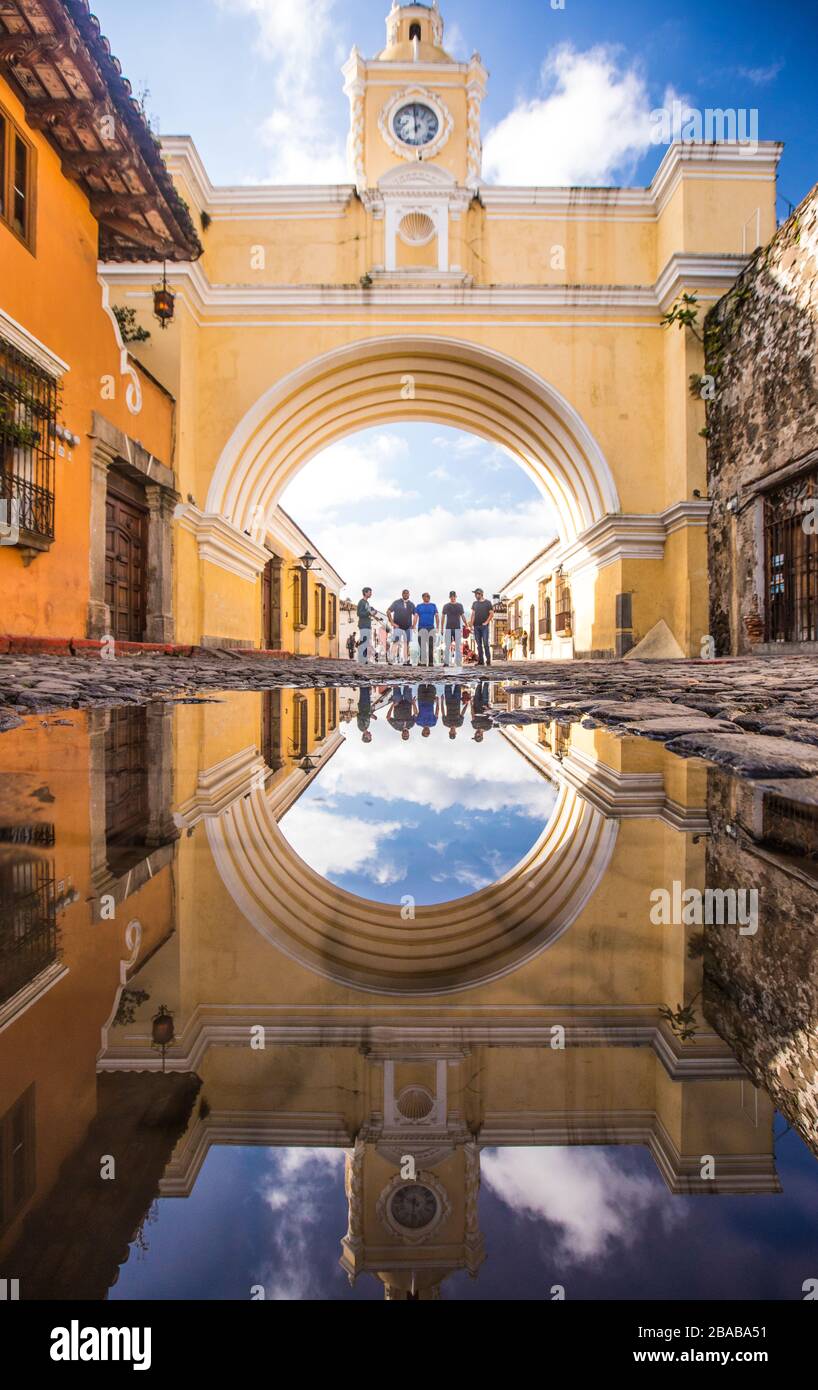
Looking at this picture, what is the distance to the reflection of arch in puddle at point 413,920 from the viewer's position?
2.67 ft

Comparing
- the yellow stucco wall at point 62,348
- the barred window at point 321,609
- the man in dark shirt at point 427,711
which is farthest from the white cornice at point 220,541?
the barred window at point 321,609

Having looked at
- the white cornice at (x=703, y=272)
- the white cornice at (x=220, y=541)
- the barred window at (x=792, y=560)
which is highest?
the white cornice at (x=703, y=272)

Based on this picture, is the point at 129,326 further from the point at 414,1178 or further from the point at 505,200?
the point at 414,1178

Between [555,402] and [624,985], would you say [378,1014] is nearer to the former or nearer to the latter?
[624,985]

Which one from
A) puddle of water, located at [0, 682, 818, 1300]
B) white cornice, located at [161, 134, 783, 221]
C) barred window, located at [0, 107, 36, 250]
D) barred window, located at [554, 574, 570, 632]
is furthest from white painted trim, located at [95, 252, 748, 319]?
puddle of water, located at [0, 682, 818, 1300]

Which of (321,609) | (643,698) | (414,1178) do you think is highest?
(321,609)

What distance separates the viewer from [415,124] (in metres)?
12.7

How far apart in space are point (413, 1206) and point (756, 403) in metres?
11.3

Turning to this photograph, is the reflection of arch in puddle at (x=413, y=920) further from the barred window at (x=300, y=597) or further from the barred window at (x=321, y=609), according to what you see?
the barred window at (x=321, y=609)

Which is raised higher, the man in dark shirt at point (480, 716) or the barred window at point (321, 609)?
the barred window at point (321, 609)

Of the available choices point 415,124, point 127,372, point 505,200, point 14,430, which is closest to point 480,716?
point 14,430

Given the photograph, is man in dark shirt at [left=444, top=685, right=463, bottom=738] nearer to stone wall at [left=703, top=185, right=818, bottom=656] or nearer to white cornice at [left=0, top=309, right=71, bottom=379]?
white cornice at [left=0, top=309, right=71, bottom=379]

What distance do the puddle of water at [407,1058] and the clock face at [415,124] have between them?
15297 millimetres
